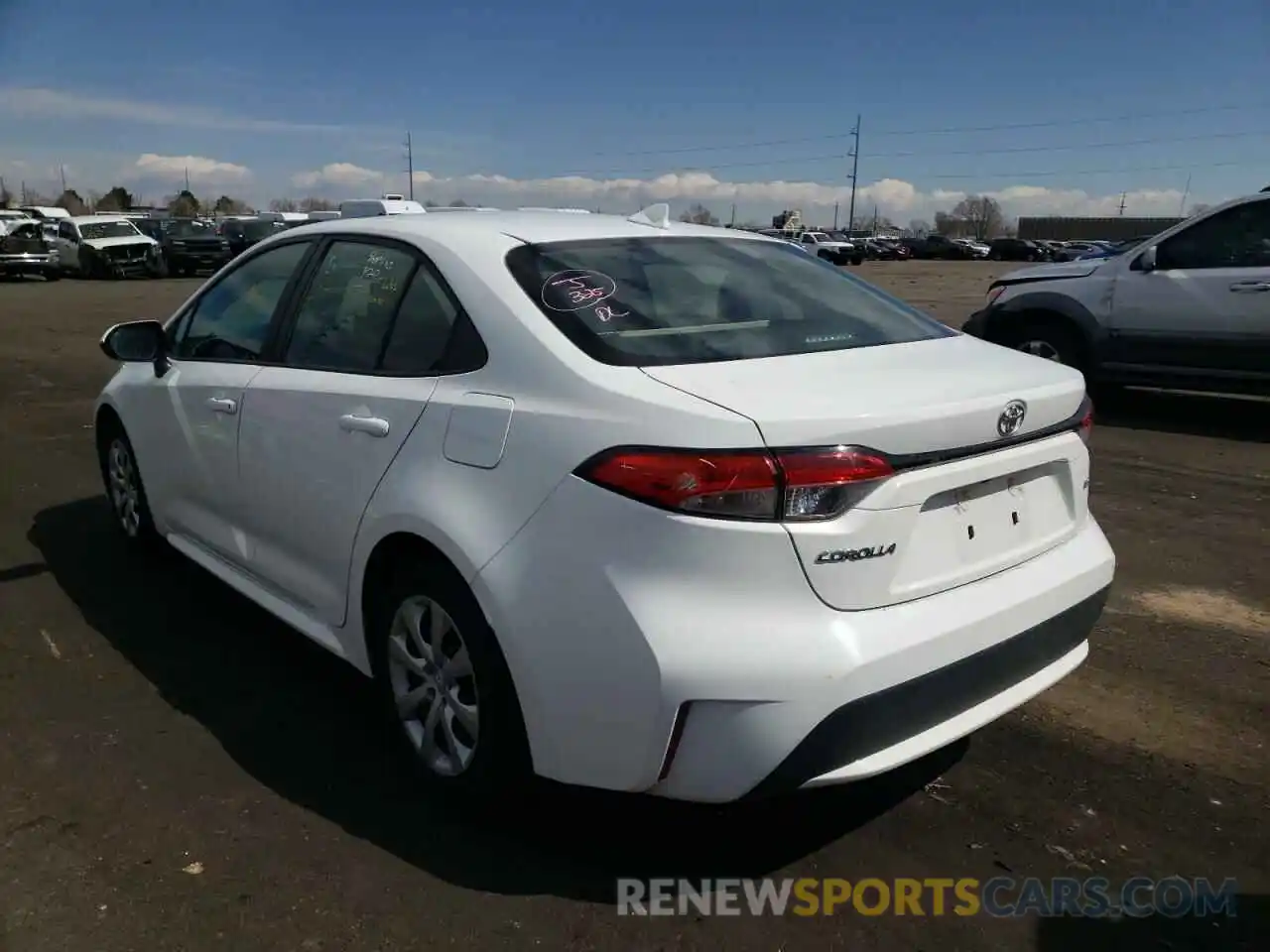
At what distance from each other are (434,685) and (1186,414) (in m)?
8.06

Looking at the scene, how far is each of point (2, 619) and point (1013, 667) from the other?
13.2ft

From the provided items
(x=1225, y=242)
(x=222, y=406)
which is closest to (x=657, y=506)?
(x=222, y=406)

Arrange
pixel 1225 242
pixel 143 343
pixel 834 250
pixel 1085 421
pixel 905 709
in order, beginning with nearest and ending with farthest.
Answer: pixel 905 709, pixel 1085 421, pixel 143 343, pixel 1225 242, pixel 834 250

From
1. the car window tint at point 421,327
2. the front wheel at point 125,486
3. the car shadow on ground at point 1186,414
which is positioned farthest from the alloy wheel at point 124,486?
the car shadow on ground at point 1186,414

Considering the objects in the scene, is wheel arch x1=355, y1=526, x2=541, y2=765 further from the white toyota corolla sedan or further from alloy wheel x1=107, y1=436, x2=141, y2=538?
alloy wheel x1=107, y1=436, x2=141, y2=538

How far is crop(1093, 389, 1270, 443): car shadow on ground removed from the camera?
807cm

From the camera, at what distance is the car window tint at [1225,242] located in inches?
306

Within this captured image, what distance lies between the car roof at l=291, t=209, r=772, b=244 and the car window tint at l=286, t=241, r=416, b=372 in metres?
0.09

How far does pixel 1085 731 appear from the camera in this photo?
335cm

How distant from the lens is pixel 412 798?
296 centimetres

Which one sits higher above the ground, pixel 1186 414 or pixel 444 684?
pixel 444 684

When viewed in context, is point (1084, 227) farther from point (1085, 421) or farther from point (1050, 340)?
point (1085, 421)

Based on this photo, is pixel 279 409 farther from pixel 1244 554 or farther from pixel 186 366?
pixel 1244 554

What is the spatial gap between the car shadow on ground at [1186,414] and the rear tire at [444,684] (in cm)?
696
